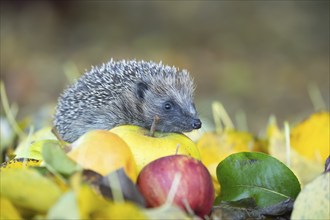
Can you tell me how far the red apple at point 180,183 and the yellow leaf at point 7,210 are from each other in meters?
0.25

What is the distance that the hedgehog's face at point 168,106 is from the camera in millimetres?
2498

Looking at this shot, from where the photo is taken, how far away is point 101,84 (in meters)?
2.57

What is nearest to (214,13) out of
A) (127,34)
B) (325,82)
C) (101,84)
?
(127,34)

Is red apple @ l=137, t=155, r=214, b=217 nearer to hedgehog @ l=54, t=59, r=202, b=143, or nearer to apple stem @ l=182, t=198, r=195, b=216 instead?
apple stem @ l=182, t=198, r=195, b=216

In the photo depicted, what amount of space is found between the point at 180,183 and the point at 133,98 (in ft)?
3.47

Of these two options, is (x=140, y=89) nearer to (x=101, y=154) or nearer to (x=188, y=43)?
(x=101, y=154)

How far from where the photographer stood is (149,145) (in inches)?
68.6

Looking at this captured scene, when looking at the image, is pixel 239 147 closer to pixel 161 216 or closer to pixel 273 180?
pixel 273 180

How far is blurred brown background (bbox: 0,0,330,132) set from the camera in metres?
7.46

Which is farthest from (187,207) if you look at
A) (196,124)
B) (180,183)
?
(196,124)

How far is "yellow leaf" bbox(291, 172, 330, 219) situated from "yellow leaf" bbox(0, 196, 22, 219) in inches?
21.1

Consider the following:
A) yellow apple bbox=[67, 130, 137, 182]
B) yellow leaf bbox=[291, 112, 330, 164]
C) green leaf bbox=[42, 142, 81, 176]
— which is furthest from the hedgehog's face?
green leaf bbox=[42, 142, 81, 176]

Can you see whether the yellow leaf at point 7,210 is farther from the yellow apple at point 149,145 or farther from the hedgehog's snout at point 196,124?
the hedgehog's snout at point 196,124

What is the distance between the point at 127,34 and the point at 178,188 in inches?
266
